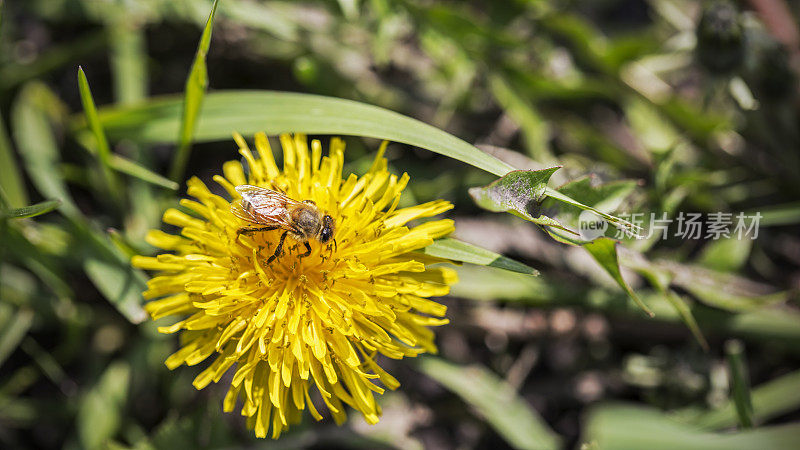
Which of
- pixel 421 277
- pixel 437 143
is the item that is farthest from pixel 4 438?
pixel 437 143

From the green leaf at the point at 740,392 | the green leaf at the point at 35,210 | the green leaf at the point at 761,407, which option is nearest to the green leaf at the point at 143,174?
Answer: the green leaf at the point at 35,210

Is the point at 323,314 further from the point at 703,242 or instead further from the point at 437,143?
the point at 703,242

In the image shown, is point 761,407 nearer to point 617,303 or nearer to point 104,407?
point 617,303

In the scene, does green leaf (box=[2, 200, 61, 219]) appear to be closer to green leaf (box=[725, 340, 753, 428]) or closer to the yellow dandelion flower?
the yellow dandelion flower

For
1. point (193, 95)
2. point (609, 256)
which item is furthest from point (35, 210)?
point (609, 256)

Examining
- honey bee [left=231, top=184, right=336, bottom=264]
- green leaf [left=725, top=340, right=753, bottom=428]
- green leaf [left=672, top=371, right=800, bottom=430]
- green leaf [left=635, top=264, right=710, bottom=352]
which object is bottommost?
green leaf [left=672, top=371, right=800, bottom=430]

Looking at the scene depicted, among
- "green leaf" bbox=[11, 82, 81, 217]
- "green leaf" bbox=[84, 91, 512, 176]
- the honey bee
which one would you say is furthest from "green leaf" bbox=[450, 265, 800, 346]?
"green leaf" bbox=[11, 82, 81, 217]
